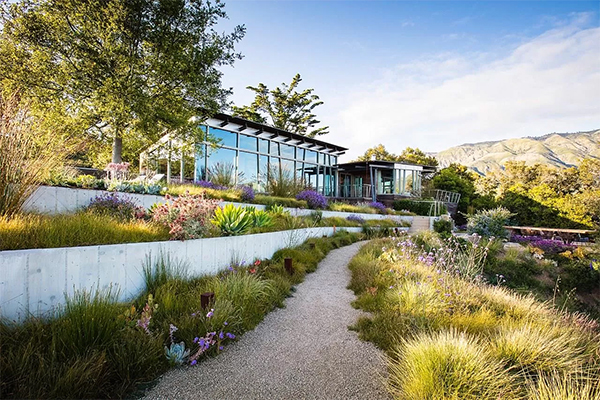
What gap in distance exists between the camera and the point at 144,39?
8.04 m

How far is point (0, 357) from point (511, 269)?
1008cm

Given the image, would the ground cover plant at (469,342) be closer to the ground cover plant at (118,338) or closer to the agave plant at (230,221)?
the ground cover plant at (118,338)

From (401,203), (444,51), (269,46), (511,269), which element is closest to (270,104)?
(401,203)

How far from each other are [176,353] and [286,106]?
26.3 metres

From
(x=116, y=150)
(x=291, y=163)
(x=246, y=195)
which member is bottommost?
(x=246, y=195)

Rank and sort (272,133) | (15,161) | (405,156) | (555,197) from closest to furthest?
1. (15,161)
2. (272,133)
3. (555,197)
4. (405,156)

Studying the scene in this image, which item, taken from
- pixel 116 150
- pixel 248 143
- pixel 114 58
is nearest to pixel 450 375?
pixel 114 58

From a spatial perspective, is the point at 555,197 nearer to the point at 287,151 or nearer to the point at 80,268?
the point at 287,151

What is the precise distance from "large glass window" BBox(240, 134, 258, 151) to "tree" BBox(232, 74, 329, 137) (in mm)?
11054

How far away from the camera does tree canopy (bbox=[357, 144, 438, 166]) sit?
99.5 feet

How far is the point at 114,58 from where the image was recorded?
7.52 meters

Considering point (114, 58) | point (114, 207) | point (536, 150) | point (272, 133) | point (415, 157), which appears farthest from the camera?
point (536, 150)

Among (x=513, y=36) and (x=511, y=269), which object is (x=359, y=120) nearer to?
(x=513, y=36)

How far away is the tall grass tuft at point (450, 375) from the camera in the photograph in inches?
73.2
